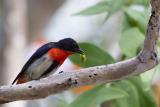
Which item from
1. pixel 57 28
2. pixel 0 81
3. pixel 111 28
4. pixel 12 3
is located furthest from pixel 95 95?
pixel 57 28

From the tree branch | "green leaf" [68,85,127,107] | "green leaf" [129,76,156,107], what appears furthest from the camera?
"green leaf" [129,76,156,107]

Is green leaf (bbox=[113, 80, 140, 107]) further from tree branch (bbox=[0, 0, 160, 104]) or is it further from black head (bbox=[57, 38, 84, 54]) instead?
tree branch (bbox=[0, 0, 160, 104])

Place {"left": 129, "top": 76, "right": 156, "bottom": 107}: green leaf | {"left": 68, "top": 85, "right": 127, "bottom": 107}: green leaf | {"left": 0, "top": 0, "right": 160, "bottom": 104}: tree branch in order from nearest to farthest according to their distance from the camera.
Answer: {"left": 0, "top": 0, "right": 160, "bottom": 104}: tree branch → {"left": 68, "top": 85, "right": 127, "bottom": 107}: green leaf → {"left": 129, "top": 76, "right": 156, "bottom": 107}: green leaf

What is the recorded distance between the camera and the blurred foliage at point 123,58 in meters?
1.19

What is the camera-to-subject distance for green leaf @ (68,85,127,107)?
1.16 meters

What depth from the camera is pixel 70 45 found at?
4.23 ft

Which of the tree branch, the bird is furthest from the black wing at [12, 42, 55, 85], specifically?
the tree branch

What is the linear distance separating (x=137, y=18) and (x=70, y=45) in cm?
20

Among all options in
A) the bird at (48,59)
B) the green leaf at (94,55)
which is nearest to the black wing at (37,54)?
the bird at (48,59)

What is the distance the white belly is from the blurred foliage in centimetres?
7

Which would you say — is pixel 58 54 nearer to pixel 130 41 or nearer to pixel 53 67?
pixel 53 67

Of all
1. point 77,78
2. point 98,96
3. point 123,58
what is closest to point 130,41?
point 123,58

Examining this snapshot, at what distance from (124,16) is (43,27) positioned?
1.68 meters

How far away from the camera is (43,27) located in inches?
120
